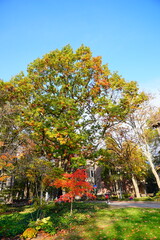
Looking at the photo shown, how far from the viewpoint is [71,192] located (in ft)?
36.9

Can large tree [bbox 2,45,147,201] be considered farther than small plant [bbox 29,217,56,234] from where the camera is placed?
Yes

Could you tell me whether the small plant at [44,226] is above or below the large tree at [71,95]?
below

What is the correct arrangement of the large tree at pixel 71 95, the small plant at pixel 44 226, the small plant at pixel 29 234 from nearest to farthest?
the small plant at pixel 29 234 < the small plant at pixel 44 226 < the large tree at pixel 71 95

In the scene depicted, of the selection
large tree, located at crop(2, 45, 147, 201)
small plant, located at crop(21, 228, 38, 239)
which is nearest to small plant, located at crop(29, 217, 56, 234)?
small plant, located at crop(21, 228, 38, 239)

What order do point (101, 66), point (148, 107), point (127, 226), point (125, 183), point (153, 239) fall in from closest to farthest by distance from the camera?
1. point (153, 239)
2. point (127, 226)
3. point (101, 66)
4. point (148, 107)
5. point (125, 183)

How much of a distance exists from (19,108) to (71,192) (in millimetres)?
8358

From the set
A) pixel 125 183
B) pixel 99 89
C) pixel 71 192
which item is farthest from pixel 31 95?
pixel 125 183

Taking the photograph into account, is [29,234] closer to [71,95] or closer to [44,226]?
[44,226]

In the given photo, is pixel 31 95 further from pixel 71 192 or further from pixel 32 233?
pixel 32 233

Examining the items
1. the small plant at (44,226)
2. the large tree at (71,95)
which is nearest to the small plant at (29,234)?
the small plant at (44,226)

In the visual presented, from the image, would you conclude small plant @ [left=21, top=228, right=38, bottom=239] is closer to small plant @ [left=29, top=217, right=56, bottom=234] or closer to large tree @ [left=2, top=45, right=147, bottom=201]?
small plant @ [left=29, top=217, right=56, bottom=234]

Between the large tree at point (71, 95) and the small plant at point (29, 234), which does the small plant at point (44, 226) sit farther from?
the large tree at point (71, 95)

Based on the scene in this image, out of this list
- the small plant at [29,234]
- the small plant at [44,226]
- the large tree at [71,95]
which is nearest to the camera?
the small plant at [29,234]

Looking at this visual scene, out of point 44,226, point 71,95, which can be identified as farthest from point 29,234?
point 71,95
